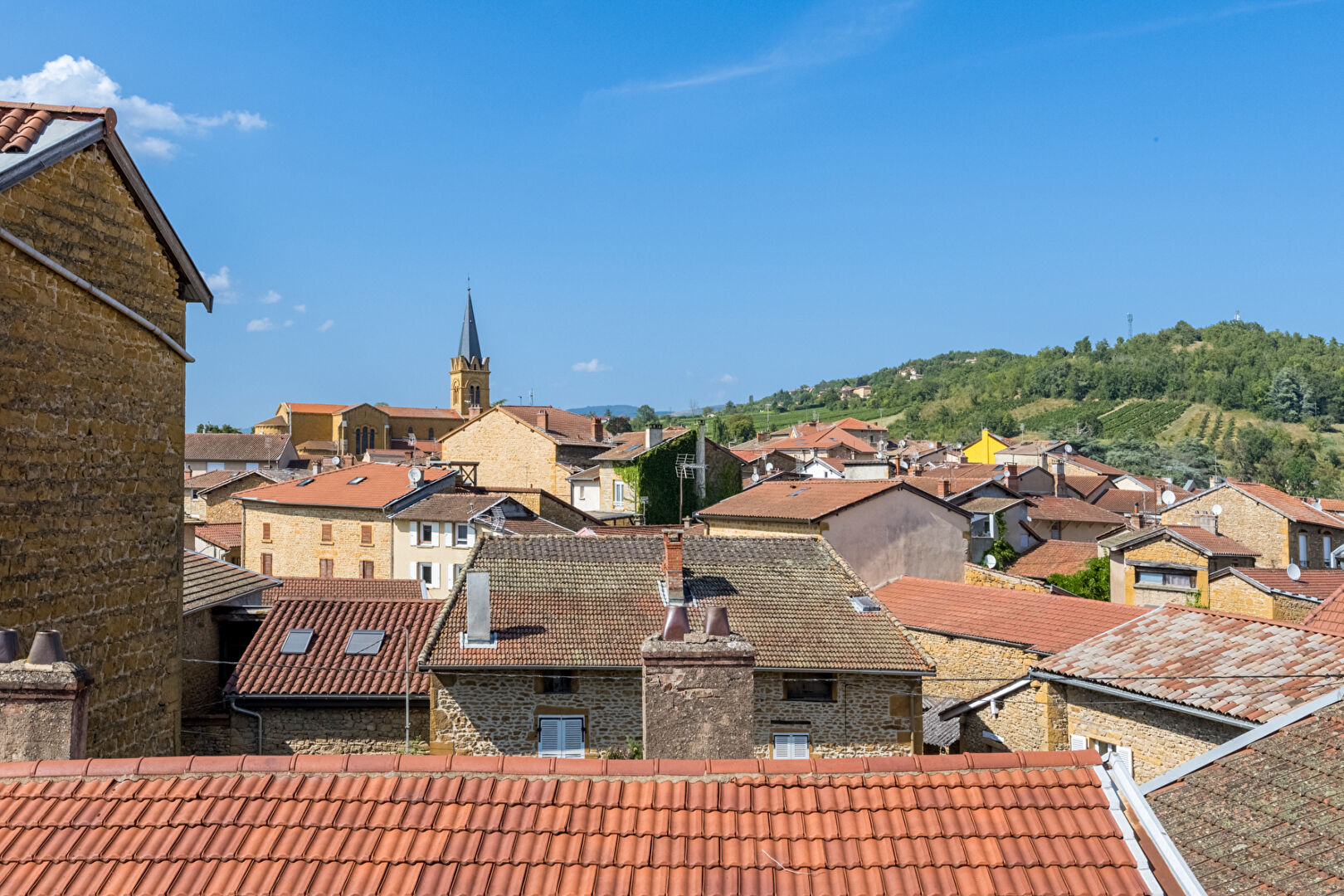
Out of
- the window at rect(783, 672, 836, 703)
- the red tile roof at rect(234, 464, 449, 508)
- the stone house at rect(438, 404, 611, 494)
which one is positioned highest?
the stone house at rect(438, 404, 611, 494)

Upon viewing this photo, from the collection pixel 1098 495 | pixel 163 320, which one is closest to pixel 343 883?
pixel 163 320

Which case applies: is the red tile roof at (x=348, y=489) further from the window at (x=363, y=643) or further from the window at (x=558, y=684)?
the window at (x=558, y=684)

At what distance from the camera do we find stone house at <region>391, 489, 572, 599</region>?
1347 inches

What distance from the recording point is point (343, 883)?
175 inches

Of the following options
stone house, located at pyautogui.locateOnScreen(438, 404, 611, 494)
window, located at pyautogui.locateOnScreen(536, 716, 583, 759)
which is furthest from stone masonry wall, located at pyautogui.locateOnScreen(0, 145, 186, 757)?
stone house, located at pyautogui.locateOnScreen(438, 404, 611, 494)

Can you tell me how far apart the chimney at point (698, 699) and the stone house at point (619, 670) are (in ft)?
23.9

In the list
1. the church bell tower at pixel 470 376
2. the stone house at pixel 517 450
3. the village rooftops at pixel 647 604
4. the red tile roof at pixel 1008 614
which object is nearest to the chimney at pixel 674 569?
the village rooftops at pixel 647 604

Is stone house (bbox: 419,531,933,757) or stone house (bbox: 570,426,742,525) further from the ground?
stone house (bbox: 570,426,742,525)

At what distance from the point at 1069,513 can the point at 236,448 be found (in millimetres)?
57852

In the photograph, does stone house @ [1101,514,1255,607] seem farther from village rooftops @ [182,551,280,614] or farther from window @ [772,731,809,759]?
village rooftops @ [182,551,280,614]

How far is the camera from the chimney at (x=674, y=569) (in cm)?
1708

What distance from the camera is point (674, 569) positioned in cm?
1744

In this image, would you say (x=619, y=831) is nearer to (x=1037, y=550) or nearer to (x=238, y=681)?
(x=238, y=681)

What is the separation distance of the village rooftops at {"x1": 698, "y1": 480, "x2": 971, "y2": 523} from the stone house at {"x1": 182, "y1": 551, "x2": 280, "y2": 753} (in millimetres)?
15507
